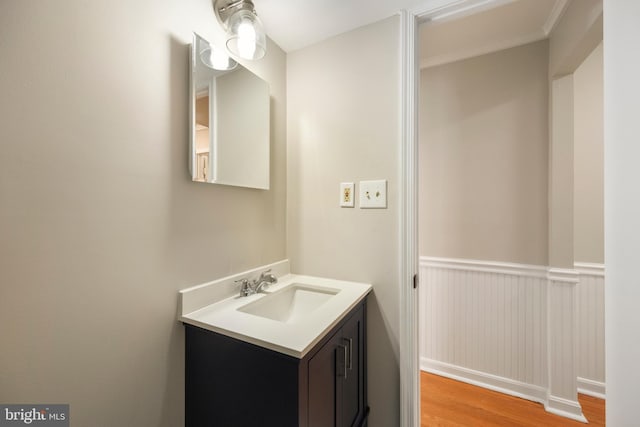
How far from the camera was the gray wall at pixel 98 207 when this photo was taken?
61 cm

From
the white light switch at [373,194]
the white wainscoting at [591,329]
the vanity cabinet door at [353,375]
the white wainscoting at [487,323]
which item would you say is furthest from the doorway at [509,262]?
the vanity cabinet door at [353,375]

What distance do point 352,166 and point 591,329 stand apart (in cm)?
202

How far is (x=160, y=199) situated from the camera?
0.90 meters

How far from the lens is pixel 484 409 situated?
5.39 ft

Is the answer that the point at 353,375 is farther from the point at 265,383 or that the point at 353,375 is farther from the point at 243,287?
the point at 243,287

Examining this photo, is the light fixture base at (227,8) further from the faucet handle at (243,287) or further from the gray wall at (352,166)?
the faucet handle at (243,287)

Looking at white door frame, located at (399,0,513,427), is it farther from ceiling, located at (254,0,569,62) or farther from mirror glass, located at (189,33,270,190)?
mirror glass, located at (189,33,270,190)

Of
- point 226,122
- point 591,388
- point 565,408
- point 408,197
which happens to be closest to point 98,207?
point 226,122

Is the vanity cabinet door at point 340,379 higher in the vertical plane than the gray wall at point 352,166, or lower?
lower

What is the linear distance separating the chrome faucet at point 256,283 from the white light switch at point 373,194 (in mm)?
614

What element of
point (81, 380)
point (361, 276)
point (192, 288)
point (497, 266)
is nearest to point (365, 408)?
point (361, 276)

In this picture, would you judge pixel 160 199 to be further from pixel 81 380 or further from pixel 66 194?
pixel 81 380

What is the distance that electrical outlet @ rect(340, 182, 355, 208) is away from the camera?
4.49 ft

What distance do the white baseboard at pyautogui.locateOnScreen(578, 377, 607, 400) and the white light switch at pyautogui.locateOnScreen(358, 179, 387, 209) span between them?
1.99 m
